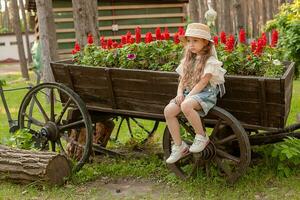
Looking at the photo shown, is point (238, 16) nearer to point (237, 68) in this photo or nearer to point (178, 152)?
point (237, 68)

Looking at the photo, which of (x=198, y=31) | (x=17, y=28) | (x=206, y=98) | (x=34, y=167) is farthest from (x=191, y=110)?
(x=17, y=28)

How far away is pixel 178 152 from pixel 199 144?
0.27 meters

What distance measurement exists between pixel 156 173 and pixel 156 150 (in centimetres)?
96

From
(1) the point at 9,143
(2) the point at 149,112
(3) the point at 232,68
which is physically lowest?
(1) the point at 9,143

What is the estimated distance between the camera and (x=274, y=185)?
14.9 feet

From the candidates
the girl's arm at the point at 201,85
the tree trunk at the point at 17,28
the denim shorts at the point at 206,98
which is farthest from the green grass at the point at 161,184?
the tree trunk at the point at 17,28

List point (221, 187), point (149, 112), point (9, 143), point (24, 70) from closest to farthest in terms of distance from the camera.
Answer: point (221, 187), point (149, 112), point (9, 143), point (24, 70)

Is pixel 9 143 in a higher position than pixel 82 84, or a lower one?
lower

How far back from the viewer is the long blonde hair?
4.29m

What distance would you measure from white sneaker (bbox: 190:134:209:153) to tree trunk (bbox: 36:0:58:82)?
22.6ft

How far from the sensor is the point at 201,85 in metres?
4.23

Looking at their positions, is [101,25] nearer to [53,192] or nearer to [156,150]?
[156,150]

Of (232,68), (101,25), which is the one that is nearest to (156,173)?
(232,68)

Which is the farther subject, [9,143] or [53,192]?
[9,143]
